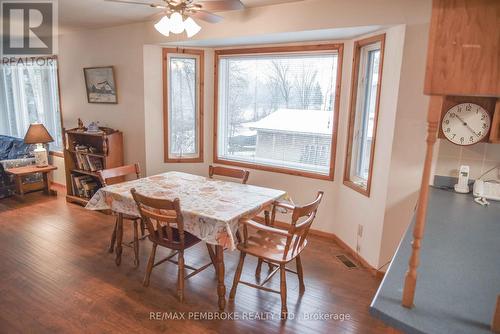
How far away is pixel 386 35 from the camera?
271 cm

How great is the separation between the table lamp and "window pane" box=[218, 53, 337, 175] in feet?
8.88

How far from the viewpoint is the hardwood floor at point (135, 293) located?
7.25ft

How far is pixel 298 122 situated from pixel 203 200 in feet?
5.34

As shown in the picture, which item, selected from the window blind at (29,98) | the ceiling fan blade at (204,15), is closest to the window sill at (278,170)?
the ceiling fan blade at (204,15)

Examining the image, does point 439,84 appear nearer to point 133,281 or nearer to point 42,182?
point 133,281

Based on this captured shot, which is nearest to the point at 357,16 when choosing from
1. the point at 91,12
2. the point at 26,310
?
the point at 91,12

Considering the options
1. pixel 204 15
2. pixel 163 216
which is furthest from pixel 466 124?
pixel 163 216

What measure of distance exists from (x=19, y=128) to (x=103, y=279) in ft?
16.2

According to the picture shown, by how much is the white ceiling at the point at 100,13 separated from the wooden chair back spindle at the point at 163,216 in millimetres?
1874

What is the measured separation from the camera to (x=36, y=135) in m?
4.76

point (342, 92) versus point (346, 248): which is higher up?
point (342, 92)

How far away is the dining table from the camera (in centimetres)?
221

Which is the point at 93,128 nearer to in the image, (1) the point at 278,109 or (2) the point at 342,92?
(1) the point at 278,109

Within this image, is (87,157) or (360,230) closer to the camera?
(360,230)
